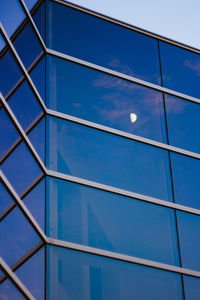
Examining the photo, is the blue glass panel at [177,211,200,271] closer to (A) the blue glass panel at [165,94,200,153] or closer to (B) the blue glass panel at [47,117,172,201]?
(B) the blue glass panel at [47,117,172,201]

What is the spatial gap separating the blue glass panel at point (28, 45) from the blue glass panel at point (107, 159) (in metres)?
1.92

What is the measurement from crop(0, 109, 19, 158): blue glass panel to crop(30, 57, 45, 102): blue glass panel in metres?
1.01

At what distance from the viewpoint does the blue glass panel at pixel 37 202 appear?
9002 millimetres

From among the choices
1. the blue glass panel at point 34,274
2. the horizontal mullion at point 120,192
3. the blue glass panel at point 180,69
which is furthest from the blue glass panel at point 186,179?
the blue glass panel at point 34,274

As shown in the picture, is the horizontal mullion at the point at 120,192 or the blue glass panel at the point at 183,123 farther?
the blue glass panel at the point at 183,123

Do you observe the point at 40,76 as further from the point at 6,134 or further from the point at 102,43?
the point at 102,43

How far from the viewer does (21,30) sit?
11508mm

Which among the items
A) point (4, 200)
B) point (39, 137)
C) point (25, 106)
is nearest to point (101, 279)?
point (4, 200)

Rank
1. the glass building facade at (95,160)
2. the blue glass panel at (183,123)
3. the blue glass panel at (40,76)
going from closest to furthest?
the glass building facade at (95,160)
the blue glass panel at (40,76)
the blue glass panel at (183,123)

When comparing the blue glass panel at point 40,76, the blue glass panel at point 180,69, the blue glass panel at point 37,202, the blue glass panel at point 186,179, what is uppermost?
the blue glass panel at point 180,69

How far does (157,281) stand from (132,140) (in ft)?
10.9

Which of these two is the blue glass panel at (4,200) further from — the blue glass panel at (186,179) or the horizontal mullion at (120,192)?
the blue glass panel at (186,179)

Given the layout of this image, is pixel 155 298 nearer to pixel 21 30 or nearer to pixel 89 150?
pixel 89 150

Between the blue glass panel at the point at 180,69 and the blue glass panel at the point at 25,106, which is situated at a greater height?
the blue glass panel at the point at 180,69
